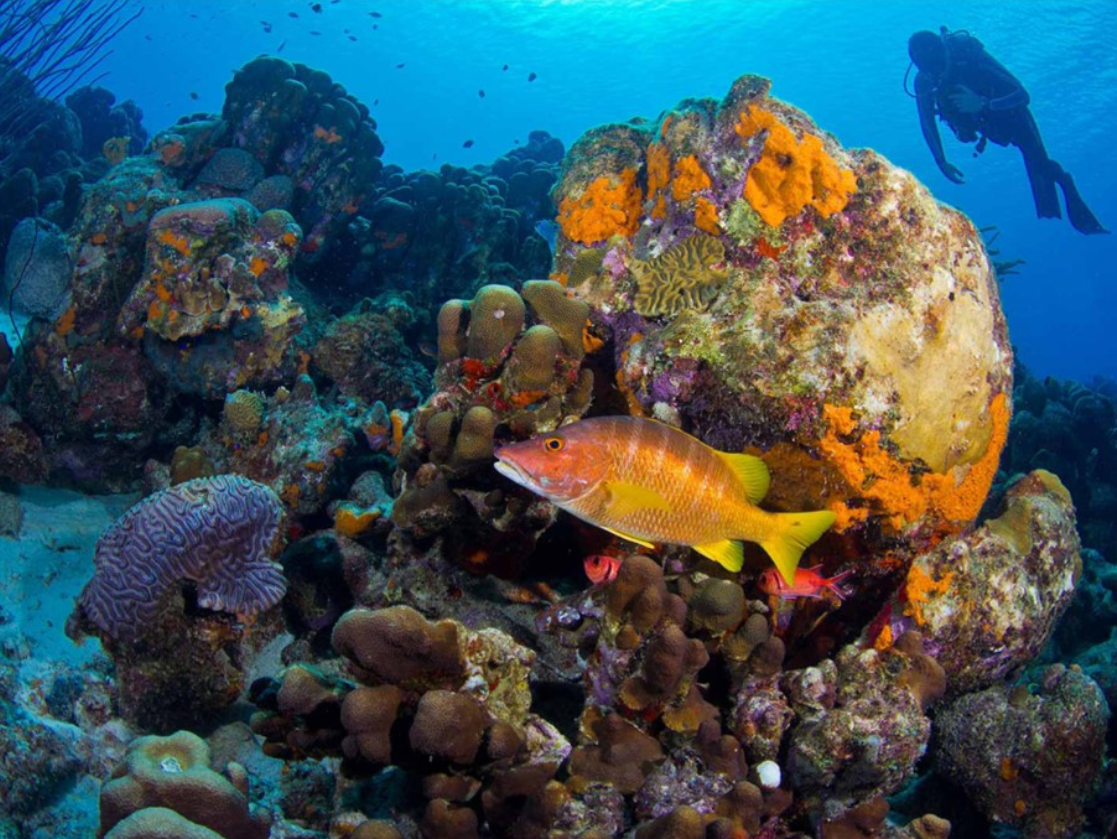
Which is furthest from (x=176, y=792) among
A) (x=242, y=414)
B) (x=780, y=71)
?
(x=780, y=71)

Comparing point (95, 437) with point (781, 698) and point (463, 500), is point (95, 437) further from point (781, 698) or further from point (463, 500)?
point (781, 698)

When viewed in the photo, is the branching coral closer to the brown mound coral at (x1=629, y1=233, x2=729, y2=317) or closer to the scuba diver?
the brown mound coral at (x1=629, y1=233, x2=729, y2=317)

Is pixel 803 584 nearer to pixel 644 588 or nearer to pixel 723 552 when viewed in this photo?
pixel 723 552

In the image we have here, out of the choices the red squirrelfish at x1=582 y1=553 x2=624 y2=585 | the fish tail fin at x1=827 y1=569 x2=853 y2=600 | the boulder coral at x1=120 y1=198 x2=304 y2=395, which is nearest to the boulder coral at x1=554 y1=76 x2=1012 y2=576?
the fish tail fin at x1=827 y1=569 x2=853 y2=600

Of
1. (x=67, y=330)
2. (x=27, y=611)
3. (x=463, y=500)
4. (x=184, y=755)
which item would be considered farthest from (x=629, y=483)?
(x=67, y=330)

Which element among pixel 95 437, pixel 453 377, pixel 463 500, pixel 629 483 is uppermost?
pixel 453 377

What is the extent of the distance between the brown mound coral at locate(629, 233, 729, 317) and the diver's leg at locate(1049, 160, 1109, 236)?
435 inches

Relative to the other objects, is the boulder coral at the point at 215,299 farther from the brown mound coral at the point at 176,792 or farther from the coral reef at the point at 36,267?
the brown mound coral at the point at 176,792

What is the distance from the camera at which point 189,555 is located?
12.3 feet

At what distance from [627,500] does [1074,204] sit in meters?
13.4

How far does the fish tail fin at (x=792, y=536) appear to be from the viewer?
2.56 meters

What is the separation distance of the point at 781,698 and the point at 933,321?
2166mm

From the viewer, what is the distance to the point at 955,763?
353cm

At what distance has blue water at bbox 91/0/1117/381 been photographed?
46.7m
